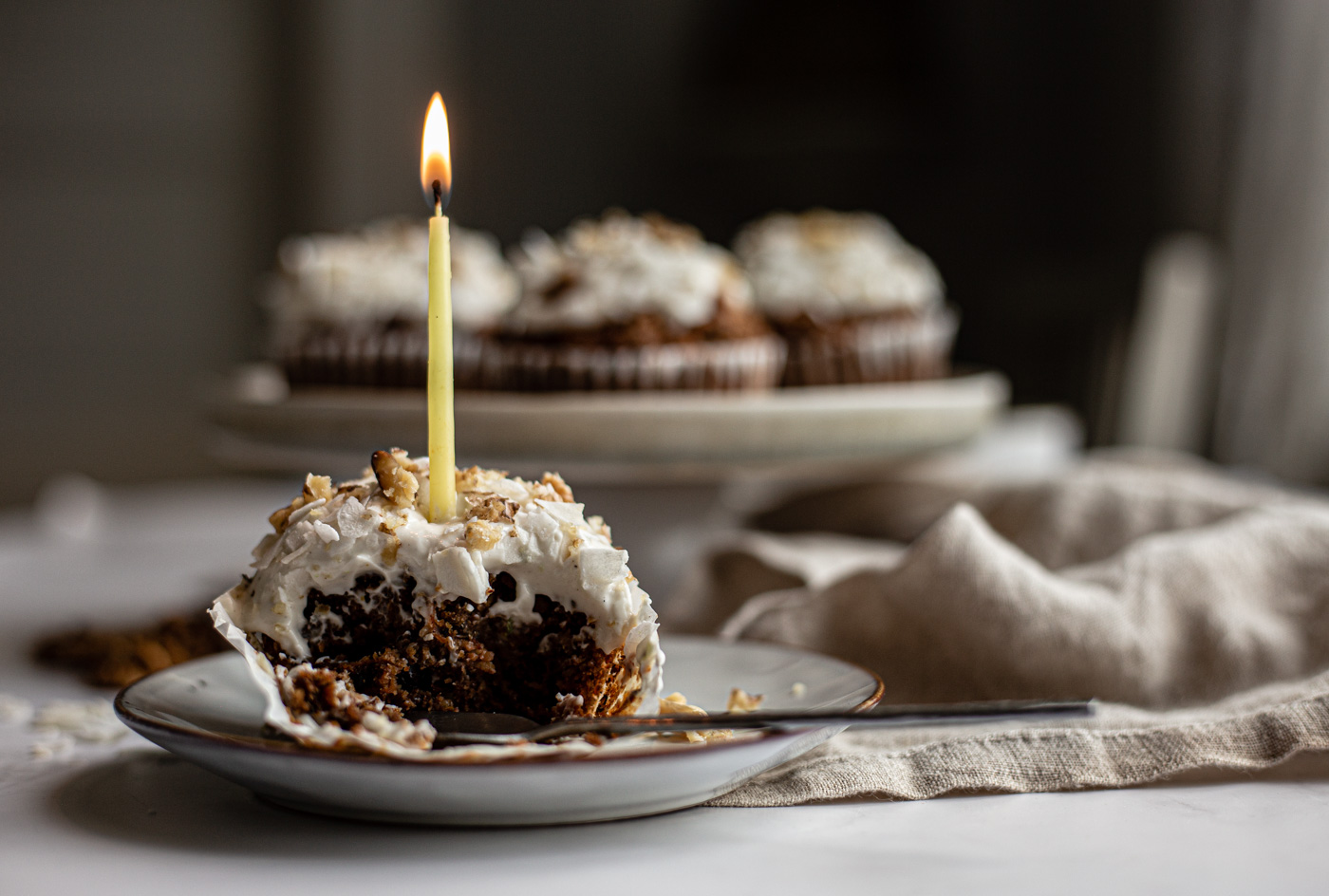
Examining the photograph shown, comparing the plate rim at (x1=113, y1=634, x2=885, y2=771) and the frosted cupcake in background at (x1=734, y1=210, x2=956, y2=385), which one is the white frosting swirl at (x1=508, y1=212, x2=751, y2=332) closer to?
the frosted cupcake in background at (x1=734, y1=210, x2=956, y2=385)

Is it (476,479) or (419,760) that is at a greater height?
(476,479)

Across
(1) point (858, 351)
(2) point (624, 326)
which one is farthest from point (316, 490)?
(1) point (858, 351)

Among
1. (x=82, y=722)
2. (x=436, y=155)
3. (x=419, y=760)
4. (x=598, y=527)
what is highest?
(x=436, y=155)

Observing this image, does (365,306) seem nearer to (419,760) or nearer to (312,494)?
(312,494)

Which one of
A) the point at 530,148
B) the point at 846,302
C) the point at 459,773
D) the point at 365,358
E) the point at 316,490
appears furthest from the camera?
the point at 530,148

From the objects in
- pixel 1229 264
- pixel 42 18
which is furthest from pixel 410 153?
pixel 1229 264

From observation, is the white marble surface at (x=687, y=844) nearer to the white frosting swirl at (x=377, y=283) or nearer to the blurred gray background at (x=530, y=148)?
the white frosting swirl at (x=377, y=283)

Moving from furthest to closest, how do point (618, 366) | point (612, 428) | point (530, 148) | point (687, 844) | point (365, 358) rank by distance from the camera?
point (530, 148) → point (365, 358) → point (618, 366) → point (612, 428) → point (687, 844)

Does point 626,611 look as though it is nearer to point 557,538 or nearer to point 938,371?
point 557,538
